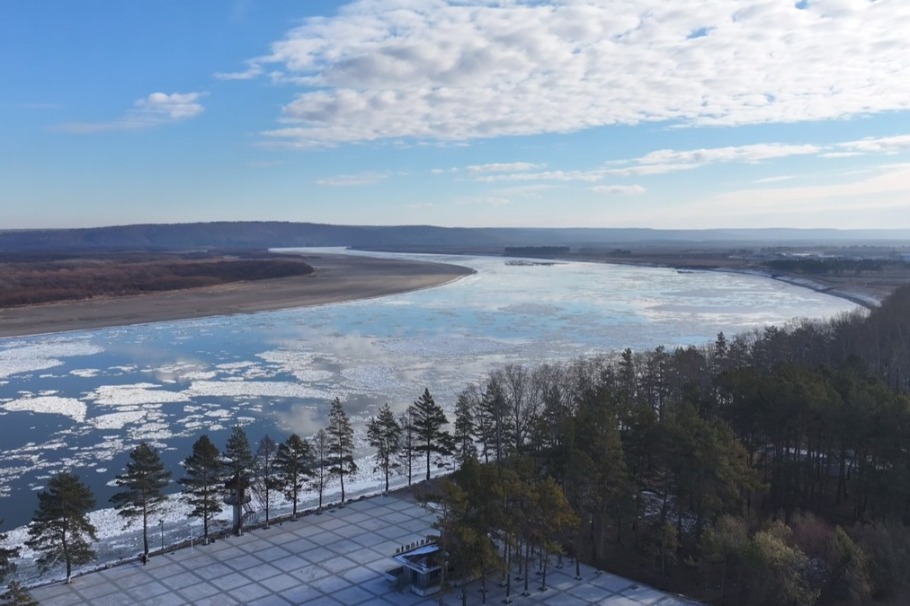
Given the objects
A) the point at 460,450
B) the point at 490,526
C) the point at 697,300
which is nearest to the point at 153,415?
the point at 460,450

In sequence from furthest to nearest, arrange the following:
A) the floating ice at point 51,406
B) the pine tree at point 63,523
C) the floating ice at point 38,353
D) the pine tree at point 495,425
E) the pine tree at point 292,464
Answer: the floating ice at point 38,353
the floating ice at point 51,406
the pine tree at point 495,425
the pine tree at point 292,464
the pine tree at point 63,523

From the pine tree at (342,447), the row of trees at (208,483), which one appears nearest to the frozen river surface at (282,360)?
the pine tree at (342,447)

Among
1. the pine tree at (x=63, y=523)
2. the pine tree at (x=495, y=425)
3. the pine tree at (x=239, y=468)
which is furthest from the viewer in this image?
the pine tree at (x=495, y=425)

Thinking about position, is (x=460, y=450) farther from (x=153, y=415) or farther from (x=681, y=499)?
(x=153, y=415)

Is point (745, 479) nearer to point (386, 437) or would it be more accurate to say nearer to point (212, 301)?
point (386, 437)

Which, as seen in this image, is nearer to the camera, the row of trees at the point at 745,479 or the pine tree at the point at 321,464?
the row of trees at the point at 745,479

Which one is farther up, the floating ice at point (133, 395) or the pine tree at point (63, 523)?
the pine tree at point (63, 523)

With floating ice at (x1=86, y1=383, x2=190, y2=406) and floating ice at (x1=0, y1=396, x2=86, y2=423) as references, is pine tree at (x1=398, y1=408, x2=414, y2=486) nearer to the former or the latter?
floating ice at (x1=86, y1=383, x2=190, y2=406)

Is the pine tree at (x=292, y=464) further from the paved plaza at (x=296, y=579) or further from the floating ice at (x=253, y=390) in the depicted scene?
the floating ice at (x=253, y=390)
